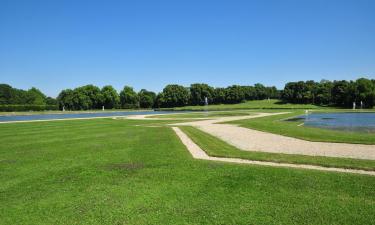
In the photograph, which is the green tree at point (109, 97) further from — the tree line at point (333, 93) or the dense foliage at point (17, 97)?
the tree line at point (333, 93)

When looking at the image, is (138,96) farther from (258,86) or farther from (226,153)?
(226,153)

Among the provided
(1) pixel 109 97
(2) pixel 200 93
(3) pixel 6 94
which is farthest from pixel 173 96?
(3) pixel 6 94

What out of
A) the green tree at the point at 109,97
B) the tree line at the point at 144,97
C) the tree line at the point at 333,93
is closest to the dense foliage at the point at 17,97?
the tree line at the point at 144,97

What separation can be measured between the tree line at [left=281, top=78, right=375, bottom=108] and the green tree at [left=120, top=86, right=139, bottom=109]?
6033 cm

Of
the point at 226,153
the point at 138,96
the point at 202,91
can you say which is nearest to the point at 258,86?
the point at 202,91

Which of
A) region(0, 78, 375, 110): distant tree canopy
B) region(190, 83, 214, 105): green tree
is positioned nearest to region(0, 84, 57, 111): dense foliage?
region(0, 78, 375, 110): distant tree canopy

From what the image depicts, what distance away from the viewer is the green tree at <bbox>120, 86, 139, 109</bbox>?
414 ft

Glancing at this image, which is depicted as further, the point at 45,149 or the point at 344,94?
the point at 344,94

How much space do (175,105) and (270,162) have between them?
114842mm

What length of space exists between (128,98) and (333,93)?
7543 centimetres

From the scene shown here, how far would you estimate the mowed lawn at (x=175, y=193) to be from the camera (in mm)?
6254

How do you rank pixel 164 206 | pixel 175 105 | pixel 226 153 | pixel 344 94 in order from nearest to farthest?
pixel 164 206, pixel 226 153, pixel 344 94, pixel 175 105

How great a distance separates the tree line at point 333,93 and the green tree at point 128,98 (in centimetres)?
6033

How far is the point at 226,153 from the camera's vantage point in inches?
510
